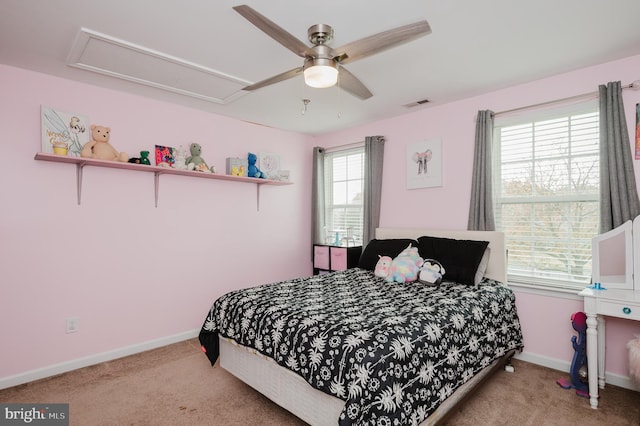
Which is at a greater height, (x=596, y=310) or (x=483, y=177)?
(x=483, y=177)

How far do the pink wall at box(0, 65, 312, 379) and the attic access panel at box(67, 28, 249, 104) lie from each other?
46cm

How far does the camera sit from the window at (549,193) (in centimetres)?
276

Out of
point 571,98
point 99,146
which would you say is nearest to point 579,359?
point 571,98

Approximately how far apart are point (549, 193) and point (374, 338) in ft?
7.38

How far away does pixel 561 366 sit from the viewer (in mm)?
2805

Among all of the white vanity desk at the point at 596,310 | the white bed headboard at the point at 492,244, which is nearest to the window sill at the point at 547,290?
the white bed headboard at the point at 492,244

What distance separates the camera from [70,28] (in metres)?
2.12

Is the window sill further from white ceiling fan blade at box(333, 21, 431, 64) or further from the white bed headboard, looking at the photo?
white ceiling fan blade at box(333, 21, 431, 64)

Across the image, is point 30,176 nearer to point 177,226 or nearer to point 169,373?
point 177,226

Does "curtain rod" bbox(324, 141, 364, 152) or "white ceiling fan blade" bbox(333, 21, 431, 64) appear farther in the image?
"curtain rod" bbox(324, 141, 364, 152)

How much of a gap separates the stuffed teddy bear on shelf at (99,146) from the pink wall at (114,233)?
179 mm

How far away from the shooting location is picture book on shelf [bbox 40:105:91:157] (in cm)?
274

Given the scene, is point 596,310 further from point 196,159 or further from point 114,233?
point 114,233

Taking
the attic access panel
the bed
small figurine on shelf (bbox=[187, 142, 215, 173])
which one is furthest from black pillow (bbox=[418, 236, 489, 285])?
small figurine on shelf (bbox=[187, 142, 215, 173])
